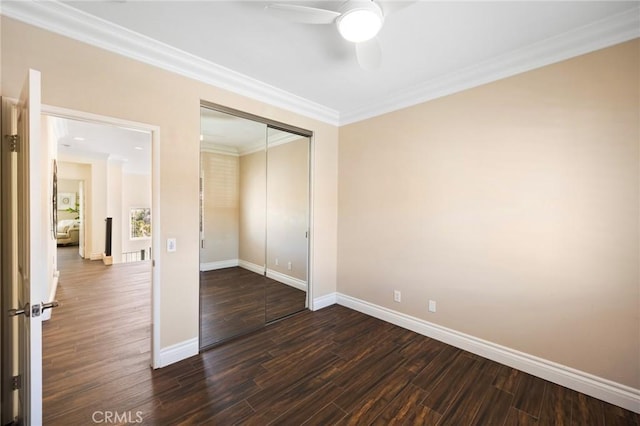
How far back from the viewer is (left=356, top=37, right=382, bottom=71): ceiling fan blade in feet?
6.06

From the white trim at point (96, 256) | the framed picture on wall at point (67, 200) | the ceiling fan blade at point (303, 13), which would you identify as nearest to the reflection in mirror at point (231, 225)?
the ceiling fan blade at point (303, 13)

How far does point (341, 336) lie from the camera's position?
291 cm

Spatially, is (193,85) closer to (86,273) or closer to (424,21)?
(424,21)

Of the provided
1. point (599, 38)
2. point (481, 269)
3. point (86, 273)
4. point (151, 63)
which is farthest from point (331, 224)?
point (86, 273)

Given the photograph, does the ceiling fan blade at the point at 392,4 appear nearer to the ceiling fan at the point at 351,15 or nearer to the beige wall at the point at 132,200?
the ceiling fan at the point at 351,15

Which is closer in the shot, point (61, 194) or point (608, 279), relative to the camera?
point (608, 279)

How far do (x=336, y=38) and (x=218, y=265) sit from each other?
2869 millimetres

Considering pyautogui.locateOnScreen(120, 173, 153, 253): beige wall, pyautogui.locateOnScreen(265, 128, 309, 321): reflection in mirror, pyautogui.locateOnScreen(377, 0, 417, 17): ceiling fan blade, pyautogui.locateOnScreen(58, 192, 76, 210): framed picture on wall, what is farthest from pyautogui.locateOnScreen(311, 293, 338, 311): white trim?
pyautogui.locateOnScreen(58, 192, 76, 210): framed picture on wall

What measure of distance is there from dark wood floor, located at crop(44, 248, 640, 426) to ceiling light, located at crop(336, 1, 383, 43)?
263cm

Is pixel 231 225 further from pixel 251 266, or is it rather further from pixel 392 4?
pixel 392 4

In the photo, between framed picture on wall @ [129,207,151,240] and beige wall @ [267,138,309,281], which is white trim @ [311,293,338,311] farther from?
framed picture on wall @ [129,207,151,240]

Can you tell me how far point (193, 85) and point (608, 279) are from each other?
388cm

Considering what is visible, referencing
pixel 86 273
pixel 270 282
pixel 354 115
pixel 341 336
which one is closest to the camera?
pixel 341 336

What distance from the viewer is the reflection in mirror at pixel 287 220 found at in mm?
3750
